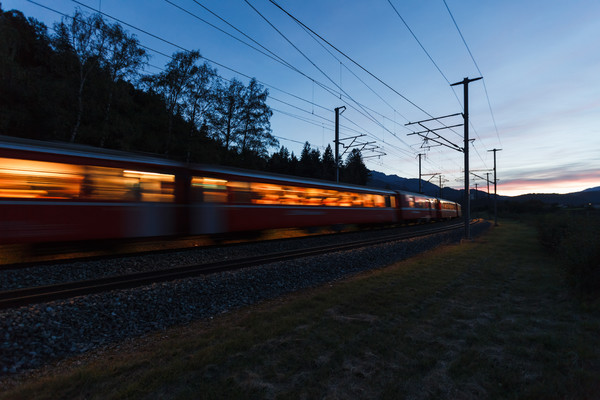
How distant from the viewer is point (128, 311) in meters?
5.63

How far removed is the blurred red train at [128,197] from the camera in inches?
258

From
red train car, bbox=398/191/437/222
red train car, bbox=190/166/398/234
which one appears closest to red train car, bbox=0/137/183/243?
red train car, bbox=190/166/398/234

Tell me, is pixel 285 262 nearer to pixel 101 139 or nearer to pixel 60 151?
pixel 60 151

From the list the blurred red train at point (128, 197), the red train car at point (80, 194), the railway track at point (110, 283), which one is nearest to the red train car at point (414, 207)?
the blurred red train at point (128, 197)

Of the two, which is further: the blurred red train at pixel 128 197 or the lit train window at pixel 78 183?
the blurred red train at pixel 128 197

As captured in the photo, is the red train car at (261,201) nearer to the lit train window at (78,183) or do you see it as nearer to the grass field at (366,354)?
the lit train window at (78,183)

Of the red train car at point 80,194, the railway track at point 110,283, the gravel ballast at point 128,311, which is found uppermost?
the red train car at point 80,194

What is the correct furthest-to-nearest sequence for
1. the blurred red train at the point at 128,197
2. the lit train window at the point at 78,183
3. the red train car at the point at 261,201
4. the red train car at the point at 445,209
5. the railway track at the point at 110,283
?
the red train car at the point at 445,209
the red train car at the point at 261,201
the blurred red train at the point at 128,197
the lit train window at the point at 78,183
the railway track at the point at 110,283

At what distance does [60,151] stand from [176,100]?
20.2m

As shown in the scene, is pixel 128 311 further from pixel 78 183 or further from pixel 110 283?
pixel 78 183

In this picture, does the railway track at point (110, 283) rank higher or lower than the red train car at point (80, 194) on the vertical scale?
lower

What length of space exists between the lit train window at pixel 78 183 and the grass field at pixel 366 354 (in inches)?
194

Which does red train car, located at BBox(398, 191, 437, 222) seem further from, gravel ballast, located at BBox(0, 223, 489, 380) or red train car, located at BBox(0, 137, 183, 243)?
red train car, located at BBox(0, 137, 183, 243)

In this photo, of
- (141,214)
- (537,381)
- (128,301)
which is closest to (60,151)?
(141,214)
